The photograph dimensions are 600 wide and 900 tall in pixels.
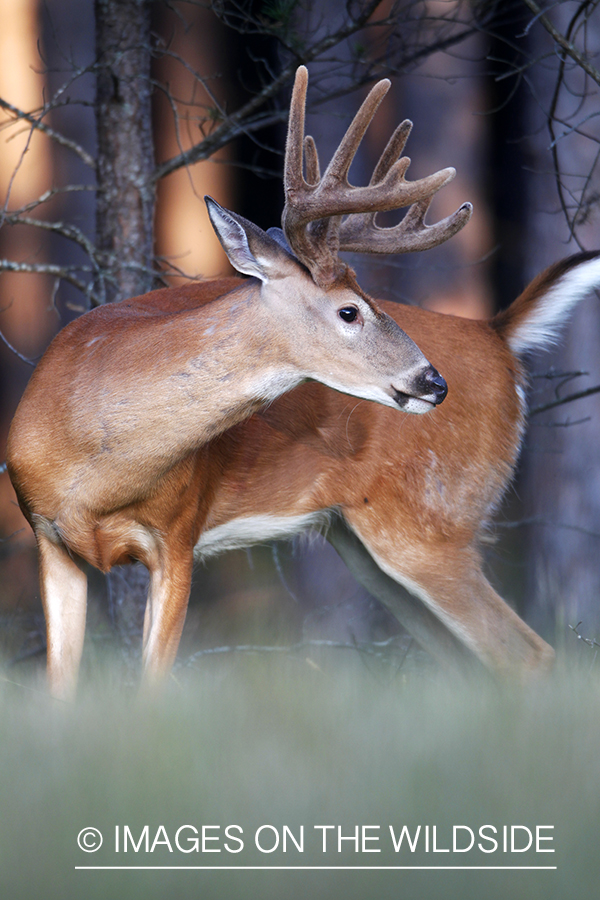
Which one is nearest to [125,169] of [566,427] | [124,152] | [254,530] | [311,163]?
[124,152]

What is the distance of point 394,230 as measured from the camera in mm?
3637

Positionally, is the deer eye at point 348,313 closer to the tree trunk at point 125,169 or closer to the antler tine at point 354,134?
the antler tine at point 354,134

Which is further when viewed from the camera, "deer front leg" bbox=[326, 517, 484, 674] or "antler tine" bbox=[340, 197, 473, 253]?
"deer front leg" bbox=[326, 517, 484, 674]

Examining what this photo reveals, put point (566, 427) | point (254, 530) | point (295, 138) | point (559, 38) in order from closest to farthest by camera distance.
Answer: point (295, 138) < point (559, 38) < point (254, 530) < point (566, 427)

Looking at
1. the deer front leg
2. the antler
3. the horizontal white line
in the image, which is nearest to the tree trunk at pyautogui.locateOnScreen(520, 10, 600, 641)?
the deer front leg

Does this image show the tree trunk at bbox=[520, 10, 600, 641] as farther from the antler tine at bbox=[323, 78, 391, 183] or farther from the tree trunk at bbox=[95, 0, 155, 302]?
the antler tine at bbox=[323, 78, 391, 183]

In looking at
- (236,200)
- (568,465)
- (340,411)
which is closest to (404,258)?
(236,200)

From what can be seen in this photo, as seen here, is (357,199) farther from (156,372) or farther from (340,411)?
(340,411)

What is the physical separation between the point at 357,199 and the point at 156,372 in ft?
2.81

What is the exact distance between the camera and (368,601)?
5840mm

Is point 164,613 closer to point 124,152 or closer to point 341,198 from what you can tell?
point 341,198

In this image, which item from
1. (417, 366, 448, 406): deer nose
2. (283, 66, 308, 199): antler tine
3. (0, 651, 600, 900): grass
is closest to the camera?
(0, 651, 600, 900): grass

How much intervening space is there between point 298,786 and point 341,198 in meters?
1.84

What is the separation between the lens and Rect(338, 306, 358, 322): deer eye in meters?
3.37
